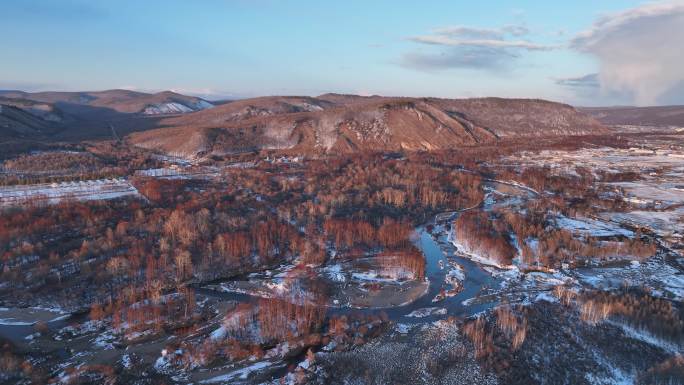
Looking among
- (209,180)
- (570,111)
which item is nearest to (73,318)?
(209,180)

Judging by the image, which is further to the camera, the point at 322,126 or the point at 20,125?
the point at 20,125

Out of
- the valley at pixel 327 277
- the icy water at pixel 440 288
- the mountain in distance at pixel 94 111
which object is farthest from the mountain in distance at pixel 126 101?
the icy water at pixel 440 288

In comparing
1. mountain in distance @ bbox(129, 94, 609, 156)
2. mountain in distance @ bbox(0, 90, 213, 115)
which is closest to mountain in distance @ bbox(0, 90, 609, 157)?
A: mountain in distance @ bbox(129, 94, 609, 156)

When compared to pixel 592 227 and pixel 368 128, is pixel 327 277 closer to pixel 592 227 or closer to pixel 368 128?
pixel 592 227

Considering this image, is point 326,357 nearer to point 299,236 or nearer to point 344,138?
point 299,236

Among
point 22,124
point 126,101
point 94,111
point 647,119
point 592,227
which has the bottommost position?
point 592,227

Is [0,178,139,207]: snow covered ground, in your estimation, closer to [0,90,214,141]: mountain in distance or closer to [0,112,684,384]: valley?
[0,112,684,384]: valley

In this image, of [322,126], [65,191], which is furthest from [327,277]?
[322,126]

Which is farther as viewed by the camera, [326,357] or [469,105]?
[469,105]

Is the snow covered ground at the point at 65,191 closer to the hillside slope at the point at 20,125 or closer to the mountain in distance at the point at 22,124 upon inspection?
the mountain in distance at the point at 22,124
